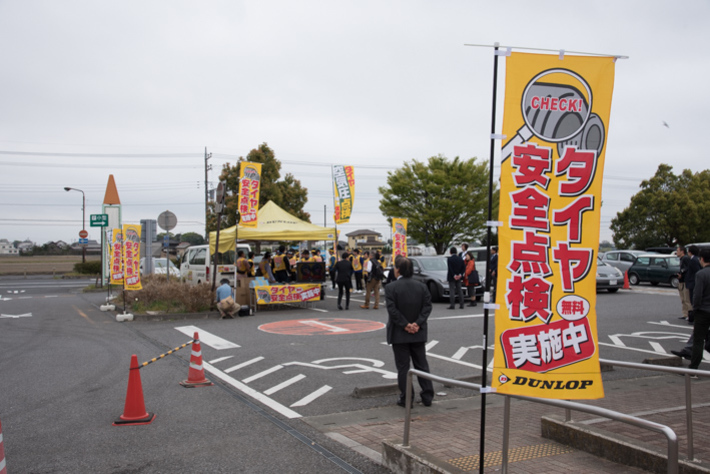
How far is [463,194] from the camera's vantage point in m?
40.8

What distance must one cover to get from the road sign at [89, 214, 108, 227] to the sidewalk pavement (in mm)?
27119

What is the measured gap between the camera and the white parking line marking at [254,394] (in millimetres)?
6336

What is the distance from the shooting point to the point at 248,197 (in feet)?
56.1

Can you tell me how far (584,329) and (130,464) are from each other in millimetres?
3880

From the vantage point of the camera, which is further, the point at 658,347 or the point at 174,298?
the point at 174,298

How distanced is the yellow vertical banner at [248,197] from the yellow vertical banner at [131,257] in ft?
10.6

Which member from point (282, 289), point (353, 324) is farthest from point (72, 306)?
point (353, 324)

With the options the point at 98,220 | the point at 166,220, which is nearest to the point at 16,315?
the point at 166,220

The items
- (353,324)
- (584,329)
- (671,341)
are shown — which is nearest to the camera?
(584,329)

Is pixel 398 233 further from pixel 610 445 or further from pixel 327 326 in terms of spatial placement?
Result: pixel 610 445

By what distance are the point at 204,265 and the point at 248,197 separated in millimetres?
5052

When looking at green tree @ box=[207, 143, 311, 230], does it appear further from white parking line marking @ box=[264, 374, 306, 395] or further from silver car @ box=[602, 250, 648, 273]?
white parking line marking @ box=[264, 374, 306, 395]

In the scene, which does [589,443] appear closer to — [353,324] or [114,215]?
[353,324]

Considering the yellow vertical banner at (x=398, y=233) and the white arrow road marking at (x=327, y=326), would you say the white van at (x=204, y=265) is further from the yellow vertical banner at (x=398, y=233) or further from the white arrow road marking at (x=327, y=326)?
the yellow vertical banner at (x=398, y=233)
